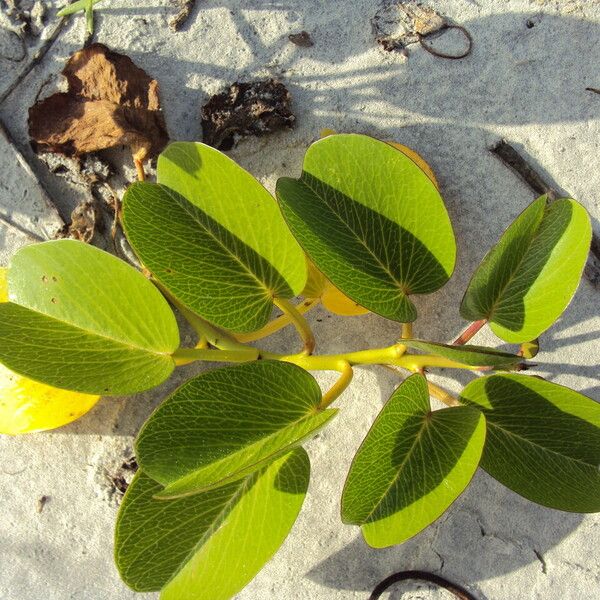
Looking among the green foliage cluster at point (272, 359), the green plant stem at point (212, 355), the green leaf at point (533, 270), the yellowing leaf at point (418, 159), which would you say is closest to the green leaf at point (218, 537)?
the green foliage cluster at point (272, 359)

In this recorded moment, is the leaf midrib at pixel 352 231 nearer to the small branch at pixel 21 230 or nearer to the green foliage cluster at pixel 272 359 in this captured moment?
the green foliage cluster at pixel 272 359

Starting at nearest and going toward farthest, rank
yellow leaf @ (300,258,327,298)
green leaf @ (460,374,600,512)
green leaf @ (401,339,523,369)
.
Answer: green leaf @ (401,339,523,369) < green leaf @ (460,374,600,512) < yellow leaf @ (300,258,327,298)

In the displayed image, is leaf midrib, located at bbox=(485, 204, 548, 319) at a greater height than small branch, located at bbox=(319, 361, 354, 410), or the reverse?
leaf midrib, located at bbox=(485, 204, 548, 319)

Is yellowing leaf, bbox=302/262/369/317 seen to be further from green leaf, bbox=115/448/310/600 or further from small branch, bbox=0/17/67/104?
small branch, bbox=0/17/67/104

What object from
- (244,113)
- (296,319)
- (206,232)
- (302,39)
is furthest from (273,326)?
(302,39)

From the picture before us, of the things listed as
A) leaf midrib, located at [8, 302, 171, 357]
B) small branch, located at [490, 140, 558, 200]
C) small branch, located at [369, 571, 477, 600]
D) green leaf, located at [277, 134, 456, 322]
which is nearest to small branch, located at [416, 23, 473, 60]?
small branch, located at [490, 140, 558, 200]

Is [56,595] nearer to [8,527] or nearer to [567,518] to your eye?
[8,527]
